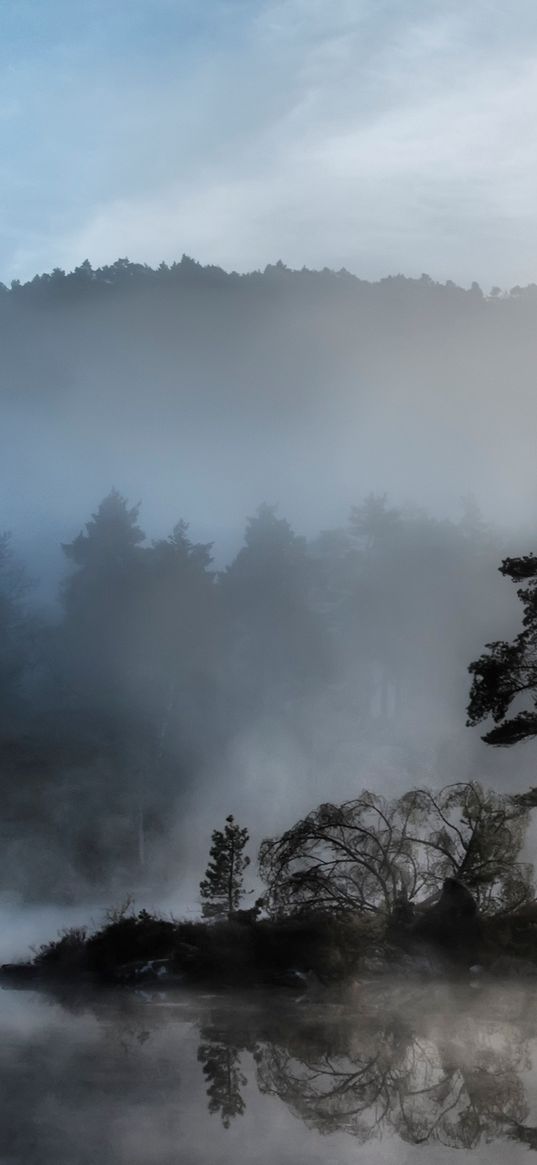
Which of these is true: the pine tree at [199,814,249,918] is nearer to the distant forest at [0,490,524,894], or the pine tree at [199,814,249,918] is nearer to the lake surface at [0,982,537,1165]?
the lake surface at [0,982,537,1165]

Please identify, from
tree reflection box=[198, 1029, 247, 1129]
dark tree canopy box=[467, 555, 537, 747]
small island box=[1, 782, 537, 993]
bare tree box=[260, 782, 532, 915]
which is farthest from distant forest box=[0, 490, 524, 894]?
tree reflection box=[198, 1029, 247, 1129]

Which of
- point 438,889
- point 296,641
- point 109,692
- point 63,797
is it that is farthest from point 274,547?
point 438,889

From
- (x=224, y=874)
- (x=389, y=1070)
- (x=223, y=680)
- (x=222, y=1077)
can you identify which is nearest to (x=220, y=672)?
(x=223, y=680)

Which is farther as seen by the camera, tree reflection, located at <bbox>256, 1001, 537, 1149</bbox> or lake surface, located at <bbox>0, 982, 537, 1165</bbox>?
tree reflection, located at <bbox>256, 1001, 537, 1149</bbox>

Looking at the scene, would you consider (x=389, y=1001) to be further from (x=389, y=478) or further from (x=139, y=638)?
(x=389, y=478)

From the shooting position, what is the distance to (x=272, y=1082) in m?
17.7

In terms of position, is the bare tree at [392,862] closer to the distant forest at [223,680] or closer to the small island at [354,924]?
the small island at [354,924]

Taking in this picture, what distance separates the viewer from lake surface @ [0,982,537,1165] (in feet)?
47.8

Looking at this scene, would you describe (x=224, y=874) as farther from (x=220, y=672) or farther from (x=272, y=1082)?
(x=220, y=672)

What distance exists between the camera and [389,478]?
18525cm

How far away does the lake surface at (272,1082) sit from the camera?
14562 mm

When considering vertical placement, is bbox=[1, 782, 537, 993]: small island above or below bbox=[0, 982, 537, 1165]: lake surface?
above

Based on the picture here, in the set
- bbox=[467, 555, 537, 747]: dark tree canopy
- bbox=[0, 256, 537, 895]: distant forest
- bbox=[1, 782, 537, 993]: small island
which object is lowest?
bbox=[1, 782, 537, 993]: small island

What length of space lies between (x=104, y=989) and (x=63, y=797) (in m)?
52.8
